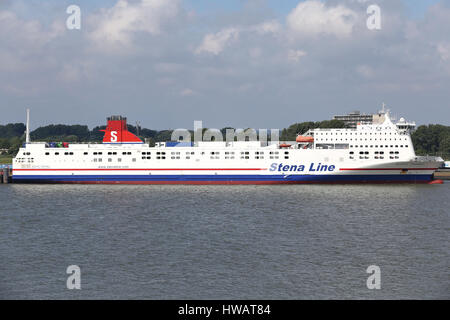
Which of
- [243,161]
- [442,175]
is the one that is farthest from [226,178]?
[442,175]

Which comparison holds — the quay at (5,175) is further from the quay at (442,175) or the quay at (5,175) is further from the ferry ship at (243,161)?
the quay at (442,175)

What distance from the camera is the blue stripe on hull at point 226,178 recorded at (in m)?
44.7

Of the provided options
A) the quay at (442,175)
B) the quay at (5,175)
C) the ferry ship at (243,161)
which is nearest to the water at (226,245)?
the ferry ship at (243,161)

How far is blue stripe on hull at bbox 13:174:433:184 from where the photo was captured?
4469 cm

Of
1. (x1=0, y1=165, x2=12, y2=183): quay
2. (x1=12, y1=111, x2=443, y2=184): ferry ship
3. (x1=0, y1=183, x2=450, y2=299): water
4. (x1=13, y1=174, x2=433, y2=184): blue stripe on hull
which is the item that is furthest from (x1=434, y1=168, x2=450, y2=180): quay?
(x1=0, y1=165, x2=12, y2=183): quay

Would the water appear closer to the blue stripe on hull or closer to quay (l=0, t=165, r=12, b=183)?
the blue stripe on hull

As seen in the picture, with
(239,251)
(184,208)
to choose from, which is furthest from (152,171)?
(239,251)

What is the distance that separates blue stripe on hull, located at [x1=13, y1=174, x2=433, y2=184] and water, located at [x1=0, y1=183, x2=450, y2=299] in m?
6.08
